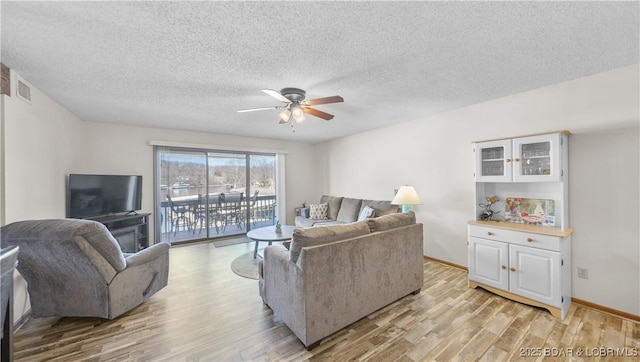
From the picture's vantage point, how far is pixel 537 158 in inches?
103

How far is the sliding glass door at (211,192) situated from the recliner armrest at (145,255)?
243 centimetres

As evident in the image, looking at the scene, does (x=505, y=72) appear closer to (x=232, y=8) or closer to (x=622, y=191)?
(x=622, y=191)

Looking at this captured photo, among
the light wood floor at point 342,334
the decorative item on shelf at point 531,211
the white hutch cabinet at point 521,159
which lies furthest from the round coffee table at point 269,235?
the decorative item on shelf at point 531,211

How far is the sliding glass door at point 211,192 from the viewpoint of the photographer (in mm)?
4746

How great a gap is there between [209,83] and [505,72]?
2.97 meters

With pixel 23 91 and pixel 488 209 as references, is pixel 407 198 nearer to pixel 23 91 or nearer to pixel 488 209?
pixel 488 209

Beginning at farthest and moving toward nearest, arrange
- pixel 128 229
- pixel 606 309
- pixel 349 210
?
pixel 349 210 → pixel 128 229 → pixel 606 309

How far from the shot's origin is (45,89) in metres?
2.60

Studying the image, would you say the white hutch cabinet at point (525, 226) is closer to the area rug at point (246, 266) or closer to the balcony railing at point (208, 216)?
the area rug at point (246, 266)

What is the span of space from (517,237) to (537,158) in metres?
0.90

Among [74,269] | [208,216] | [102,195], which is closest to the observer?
[74,269]

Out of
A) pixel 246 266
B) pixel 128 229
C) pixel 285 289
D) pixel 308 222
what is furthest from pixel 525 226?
pixel 128 229

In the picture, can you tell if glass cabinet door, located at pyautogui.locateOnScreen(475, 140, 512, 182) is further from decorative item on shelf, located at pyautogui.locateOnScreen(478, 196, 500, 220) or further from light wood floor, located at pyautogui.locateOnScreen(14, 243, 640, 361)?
light wood floor, located at pyautogui.locateOnScreen(14, 243, 640, 361)

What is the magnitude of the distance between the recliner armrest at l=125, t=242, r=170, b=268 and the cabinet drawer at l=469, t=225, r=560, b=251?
3.59 metres
